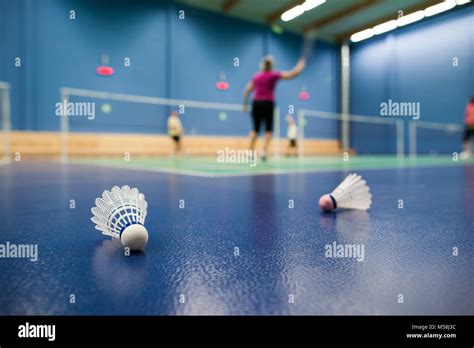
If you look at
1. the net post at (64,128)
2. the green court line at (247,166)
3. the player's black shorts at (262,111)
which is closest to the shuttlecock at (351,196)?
the green court line at (247,166)

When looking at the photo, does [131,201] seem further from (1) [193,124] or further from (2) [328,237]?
(1) [193,124]

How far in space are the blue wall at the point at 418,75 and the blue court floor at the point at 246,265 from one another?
11.7 metres

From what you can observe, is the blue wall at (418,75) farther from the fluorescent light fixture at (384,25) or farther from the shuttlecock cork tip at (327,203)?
the shuttlecock cork tip at (327,203)

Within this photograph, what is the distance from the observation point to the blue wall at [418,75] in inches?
477

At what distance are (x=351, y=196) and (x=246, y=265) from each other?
1076 millimetres

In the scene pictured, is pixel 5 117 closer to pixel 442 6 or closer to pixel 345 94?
pixel 442 6

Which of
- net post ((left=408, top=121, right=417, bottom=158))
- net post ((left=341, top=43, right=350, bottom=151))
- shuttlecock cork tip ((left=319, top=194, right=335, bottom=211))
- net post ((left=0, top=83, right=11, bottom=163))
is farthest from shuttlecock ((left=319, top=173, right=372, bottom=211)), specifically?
net post ((left=341, top=43, right=350, bottom=151))

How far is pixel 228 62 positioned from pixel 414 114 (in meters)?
8.14

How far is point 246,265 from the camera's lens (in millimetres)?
907

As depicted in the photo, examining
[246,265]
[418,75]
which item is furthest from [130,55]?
[246,265]

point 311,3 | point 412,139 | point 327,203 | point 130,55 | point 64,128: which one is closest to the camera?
point 327,203

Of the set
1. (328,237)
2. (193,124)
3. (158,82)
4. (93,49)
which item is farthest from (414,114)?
(328,237)

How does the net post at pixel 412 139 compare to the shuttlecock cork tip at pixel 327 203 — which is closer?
the shuttlecock cork tip at pixel 327 203

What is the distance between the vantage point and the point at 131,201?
113 cm
